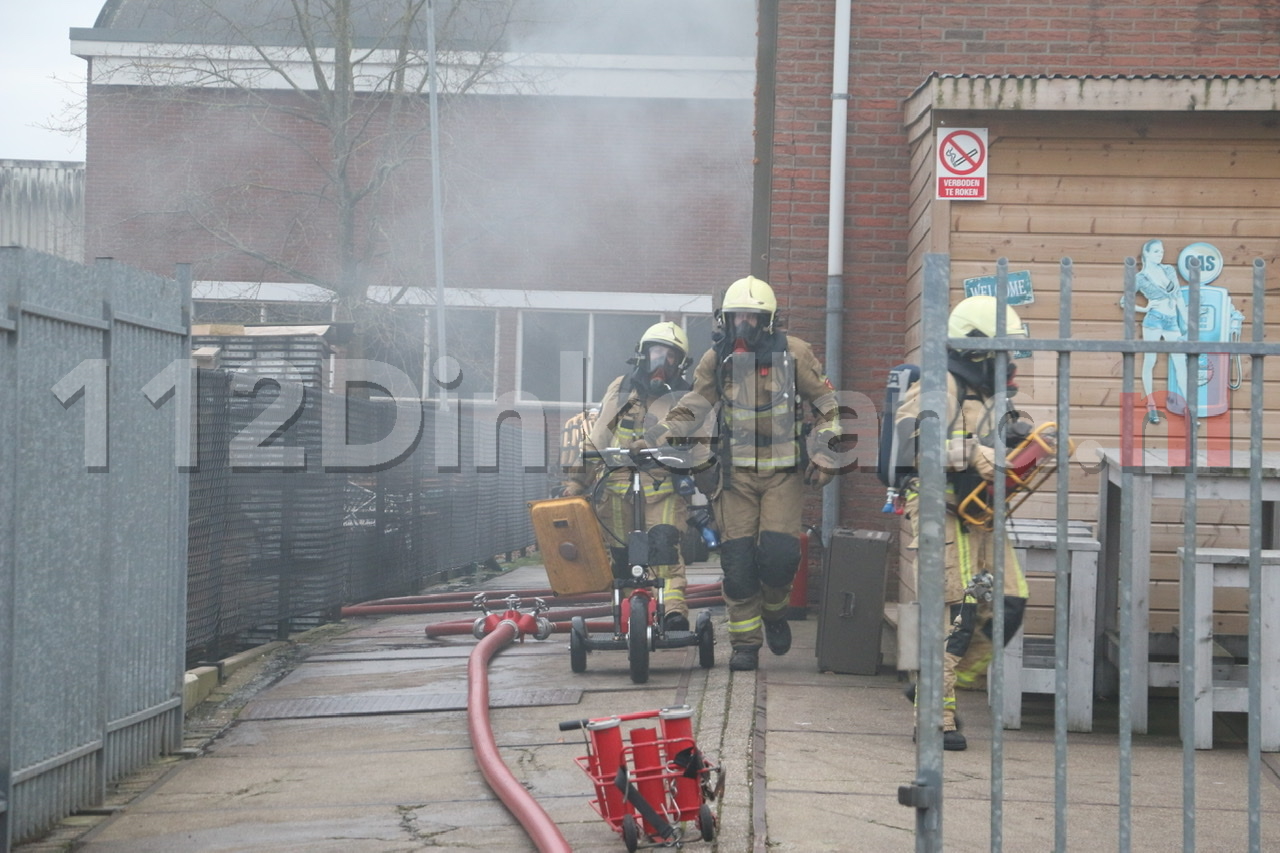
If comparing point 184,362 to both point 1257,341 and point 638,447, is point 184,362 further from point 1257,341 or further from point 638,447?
point 1257,341

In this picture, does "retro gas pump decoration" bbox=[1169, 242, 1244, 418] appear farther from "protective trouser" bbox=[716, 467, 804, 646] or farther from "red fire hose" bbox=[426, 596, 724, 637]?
"red fire hose" bbox=[426, 596, 724, 637]

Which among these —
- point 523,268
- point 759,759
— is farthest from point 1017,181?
point 523,268

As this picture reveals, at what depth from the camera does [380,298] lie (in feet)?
85.4

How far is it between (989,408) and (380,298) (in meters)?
22.2

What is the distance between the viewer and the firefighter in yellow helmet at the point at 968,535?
533cm

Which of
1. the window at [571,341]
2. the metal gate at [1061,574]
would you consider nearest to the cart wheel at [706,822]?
the metal gate at [1061,574]

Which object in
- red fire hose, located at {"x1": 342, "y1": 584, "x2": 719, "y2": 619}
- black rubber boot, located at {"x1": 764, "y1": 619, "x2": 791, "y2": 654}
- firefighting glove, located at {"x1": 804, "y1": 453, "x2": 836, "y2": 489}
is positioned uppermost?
firefighting glove, located at {"x1": 804, "y1": 453, "x2": 836, "y2": 489}

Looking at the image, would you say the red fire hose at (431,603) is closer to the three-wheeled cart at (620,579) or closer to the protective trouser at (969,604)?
the three-wheeled cart at (620,579)

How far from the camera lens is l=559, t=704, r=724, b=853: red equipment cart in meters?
4.23

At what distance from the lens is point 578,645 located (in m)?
7.51

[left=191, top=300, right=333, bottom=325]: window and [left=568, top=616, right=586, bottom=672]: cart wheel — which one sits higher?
[left=191, top=300, right=333, bottom=325]: window

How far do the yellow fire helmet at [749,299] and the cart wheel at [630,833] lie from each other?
352 centimetres

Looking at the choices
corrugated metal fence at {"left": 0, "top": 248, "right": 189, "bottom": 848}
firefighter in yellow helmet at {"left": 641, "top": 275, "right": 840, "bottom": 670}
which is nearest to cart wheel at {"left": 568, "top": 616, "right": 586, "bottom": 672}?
firefighter in yellow helmet at {"left": 641, "top": 275, "right": 840, "bottom": 670}

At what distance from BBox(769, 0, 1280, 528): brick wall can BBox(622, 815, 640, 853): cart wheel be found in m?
5.23
